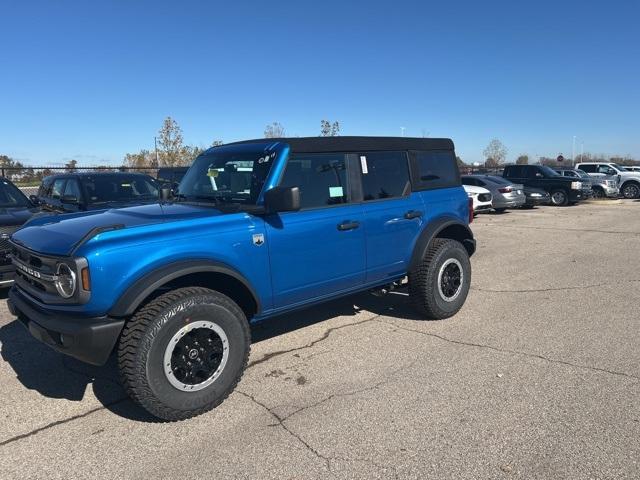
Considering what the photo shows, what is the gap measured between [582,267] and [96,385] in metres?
7.63

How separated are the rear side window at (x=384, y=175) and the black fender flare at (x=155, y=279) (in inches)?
70.8

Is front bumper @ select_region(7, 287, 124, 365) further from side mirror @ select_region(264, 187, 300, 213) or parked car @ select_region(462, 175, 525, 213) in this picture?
parked car @ select_region(462, 175, 525, 213)

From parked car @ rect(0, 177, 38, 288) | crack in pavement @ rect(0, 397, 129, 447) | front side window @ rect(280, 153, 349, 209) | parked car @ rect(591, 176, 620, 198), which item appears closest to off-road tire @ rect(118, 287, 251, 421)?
crack in pavement @ rect(0, 397, 129, 447)

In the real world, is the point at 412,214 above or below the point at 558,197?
above

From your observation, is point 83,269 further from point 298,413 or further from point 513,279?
point 513,279

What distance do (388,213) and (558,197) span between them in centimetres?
2025

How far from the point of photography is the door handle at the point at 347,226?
4.49 metres

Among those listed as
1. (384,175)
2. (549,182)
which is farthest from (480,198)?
(384,175)

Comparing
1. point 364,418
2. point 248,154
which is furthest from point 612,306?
point 248,154

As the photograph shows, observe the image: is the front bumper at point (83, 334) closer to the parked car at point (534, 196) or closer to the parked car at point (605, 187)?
the parked car at point (534, 196)

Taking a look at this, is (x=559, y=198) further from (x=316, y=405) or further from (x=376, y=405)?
(x=316, y=405)

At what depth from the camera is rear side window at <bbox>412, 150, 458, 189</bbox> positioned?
5516 mm

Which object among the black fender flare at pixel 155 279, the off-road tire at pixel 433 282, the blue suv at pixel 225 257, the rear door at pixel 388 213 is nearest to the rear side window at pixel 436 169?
the blue suv at pixel 225 257

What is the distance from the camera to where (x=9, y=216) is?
279 inches
